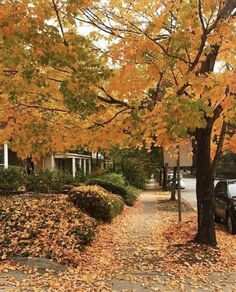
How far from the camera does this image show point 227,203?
14938 mm

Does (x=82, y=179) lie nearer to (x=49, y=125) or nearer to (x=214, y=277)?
(x=49, y=125)

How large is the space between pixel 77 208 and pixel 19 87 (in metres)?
7.14

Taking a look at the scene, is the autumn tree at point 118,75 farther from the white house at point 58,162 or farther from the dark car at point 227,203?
the white house at point 58,162

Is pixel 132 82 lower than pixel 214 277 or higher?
higher

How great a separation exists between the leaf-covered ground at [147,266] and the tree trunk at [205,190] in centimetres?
33

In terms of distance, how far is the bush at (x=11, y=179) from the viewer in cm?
2175

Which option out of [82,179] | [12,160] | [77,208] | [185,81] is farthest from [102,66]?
[12,160]

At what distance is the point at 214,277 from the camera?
27.6ft

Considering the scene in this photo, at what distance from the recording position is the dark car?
14156mm

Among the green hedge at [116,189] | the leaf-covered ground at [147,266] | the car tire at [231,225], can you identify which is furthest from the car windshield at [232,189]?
the green hedge at [116,189]

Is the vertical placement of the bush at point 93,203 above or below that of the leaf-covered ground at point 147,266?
above

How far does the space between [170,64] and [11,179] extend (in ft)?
50.4

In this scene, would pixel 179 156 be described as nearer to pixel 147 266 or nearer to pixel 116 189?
pixel 147 266

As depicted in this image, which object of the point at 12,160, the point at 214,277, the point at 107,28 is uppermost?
the point at 107,28
